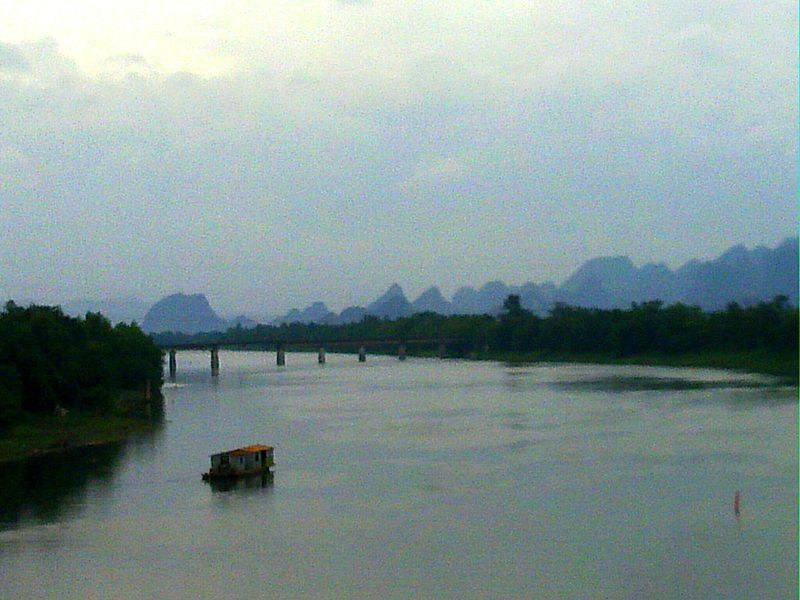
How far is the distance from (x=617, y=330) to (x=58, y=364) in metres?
27.7

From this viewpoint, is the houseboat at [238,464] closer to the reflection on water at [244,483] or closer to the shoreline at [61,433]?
the reflection on water at [244,483]

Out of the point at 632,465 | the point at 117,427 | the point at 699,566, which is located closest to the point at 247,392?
the point at 117,427

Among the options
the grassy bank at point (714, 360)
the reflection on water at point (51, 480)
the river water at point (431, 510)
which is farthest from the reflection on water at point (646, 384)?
the reflection on water at point (51, 480)

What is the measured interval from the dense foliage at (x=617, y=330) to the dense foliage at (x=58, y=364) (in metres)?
20.1

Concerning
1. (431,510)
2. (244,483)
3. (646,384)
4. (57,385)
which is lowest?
(431,510)

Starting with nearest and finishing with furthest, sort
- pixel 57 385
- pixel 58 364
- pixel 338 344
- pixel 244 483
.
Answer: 1. pixel 244 483
2. pixel 57 385
3. pixel 58 364
4. pixel 338 344

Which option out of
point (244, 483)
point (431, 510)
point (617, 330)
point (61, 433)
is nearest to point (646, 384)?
point (617, 330)

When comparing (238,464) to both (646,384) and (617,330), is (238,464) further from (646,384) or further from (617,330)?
(617,330)

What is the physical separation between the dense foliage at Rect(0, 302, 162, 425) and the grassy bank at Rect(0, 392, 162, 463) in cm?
31

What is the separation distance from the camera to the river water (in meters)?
9.91

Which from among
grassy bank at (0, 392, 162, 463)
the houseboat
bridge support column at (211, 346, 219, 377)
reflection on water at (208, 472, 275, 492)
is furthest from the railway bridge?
reflection on water at (208, 472, 275, 492)

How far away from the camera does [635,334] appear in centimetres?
4350

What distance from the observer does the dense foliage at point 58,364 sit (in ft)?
62.3

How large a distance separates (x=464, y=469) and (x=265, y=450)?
288 cm
